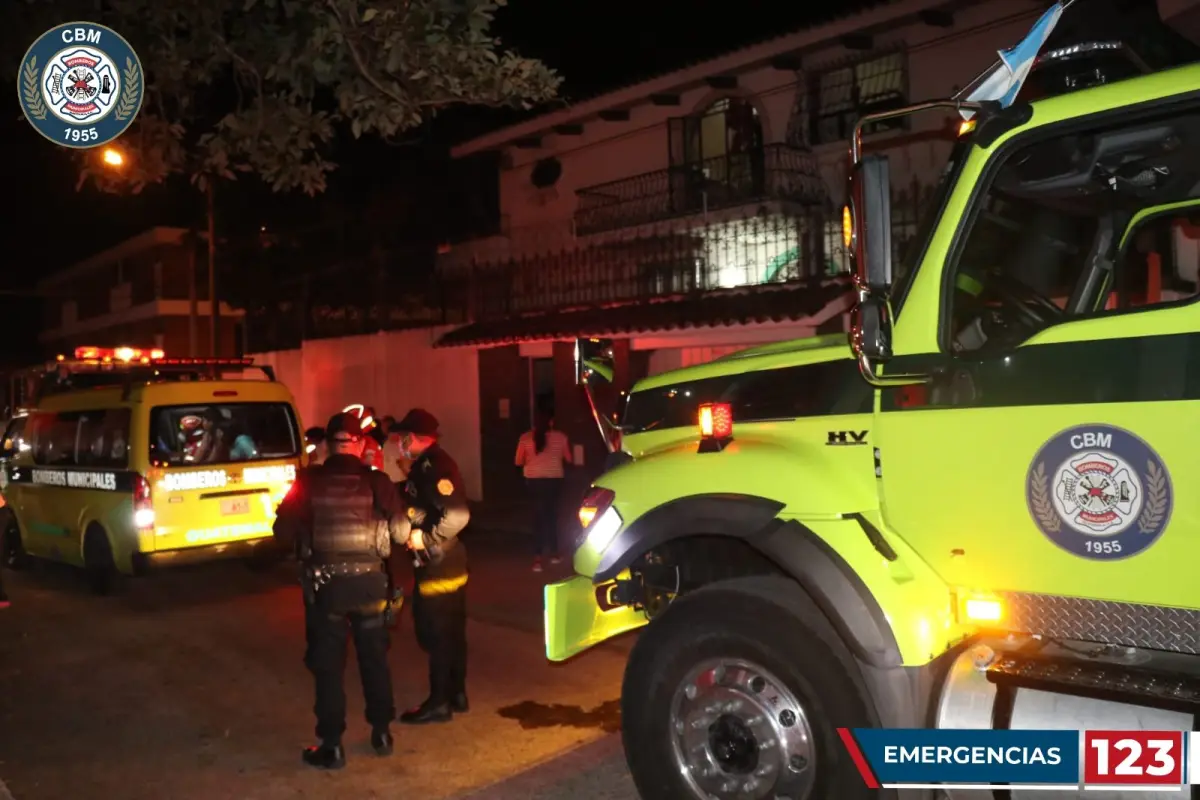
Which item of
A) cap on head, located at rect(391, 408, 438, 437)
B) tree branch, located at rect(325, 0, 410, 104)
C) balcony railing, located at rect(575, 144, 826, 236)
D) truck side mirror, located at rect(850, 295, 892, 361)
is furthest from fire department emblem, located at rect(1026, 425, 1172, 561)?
balcony railing, located at rect(575, 144, 826, 236)

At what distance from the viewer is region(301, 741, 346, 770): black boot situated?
5.02 meters

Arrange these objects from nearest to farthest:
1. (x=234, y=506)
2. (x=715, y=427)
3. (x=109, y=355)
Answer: (x=715, y=427) < (x=234, y=506) < (x=109, y=355)

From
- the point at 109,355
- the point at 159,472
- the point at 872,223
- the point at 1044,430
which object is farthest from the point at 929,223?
the point at 109,355

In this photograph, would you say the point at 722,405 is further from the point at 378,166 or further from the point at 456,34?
the point at 378,166

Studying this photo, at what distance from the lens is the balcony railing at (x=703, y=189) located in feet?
48.2

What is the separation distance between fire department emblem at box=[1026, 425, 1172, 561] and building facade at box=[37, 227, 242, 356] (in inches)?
1082

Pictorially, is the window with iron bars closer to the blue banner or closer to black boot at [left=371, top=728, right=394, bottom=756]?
black boot at [left=371, top=728, right=394, bottom=756]

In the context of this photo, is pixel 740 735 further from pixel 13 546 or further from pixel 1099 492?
pixel 13 546

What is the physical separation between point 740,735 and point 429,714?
266cm

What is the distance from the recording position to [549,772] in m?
4.63

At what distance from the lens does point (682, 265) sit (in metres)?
15.7

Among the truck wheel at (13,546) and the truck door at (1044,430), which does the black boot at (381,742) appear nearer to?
the truck door at (1044,430)

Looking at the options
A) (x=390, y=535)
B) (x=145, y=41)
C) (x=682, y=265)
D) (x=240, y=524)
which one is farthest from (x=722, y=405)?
(x=682, y=265)

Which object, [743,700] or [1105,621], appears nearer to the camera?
[1105,621]
